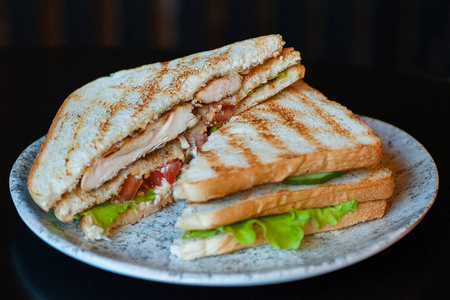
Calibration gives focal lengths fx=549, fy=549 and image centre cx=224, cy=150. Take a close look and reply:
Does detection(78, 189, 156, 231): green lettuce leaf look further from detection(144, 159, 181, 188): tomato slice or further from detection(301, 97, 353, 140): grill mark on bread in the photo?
detection(301, 97, 353, 140): grill mark on bread

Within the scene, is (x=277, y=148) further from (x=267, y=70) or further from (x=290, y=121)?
(x=267, y=70)

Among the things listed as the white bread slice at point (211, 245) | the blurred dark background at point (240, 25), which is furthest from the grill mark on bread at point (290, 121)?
the blurred dark background at point (240, 25)

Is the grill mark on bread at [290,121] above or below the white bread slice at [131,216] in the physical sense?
above

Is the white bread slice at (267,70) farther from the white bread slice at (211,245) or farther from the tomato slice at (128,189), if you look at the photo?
the white bread slice at (211,245)

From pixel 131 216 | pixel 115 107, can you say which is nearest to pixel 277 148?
pixel 131 216

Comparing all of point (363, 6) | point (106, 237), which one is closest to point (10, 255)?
point (106, 237)

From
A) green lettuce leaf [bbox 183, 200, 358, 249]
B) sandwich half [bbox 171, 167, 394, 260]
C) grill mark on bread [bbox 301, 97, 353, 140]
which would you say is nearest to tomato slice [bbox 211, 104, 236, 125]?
grill mark on bread [bbox 301, 97, 353, 140]
